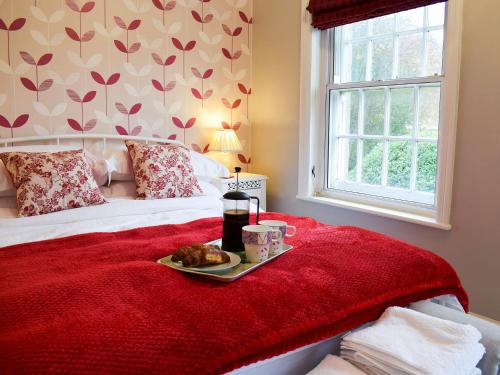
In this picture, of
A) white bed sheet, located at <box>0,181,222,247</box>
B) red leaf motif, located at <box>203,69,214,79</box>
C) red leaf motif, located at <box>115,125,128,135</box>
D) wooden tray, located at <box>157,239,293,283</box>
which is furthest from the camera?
red leaf motif, located at <box>203,69,214,79</box>

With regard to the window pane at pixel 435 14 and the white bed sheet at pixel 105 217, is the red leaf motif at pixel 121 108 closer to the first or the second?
the white bed sheet at pixel 105 217

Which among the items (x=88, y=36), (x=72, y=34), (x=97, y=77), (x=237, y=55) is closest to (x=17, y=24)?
(x=72, y=34)

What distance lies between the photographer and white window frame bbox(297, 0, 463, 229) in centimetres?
232

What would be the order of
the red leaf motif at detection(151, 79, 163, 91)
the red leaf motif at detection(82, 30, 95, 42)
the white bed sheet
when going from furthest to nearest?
the red leaf motif at detection(151, 79, 163, 91) → the red leaf motif at detection(82, 30, 95, 42) → the white bed sheet

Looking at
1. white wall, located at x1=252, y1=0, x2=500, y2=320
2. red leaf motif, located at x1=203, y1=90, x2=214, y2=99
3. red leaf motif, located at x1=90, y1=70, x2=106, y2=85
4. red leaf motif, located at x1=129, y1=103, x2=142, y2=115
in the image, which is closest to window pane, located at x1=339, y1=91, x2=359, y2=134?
white wall, located at x1=252, y1=0, x2=500, y2=320

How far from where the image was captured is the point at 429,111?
256 centimetres

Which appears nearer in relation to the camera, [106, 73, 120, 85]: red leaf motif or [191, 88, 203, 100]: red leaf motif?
[106, 73, 120, 85]: red leaf motif

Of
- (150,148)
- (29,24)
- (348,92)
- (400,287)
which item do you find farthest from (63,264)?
(348,92)

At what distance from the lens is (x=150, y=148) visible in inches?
105

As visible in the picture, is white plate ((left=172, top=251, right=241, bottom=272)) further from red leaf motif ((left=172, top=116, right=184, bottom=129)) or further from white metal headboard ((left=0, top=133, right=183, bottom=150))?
red leaf motif ((left=172, top=116, right=184, bottom=129))

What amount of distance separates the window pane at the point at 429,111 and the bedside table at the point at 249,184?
4.04 ft

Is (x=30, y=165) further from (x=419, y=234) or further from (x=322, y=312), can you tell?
(x=419, y=234)

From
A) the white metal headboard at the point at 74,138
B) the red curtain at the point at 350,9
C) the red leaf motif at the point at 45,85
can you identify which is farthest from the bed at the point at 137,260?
the red curtain at the point at 350,9

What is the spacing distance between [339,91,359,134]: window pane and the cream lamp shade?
81 cm
